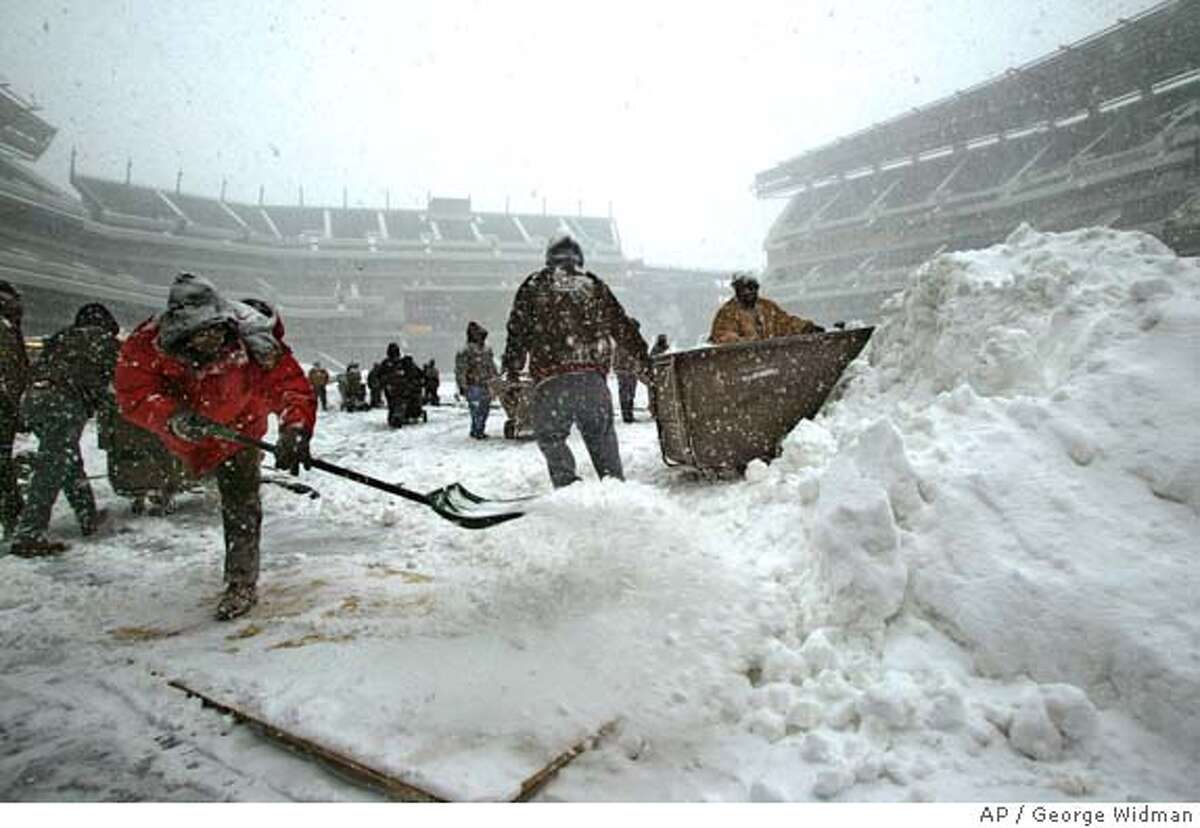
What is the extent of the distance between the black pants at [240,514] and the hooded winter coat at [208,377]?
0.19 feet

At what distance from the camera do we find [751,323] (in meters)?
4.77

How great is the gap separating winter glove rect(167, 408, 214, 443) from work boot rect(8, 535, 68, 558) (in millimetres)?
2038

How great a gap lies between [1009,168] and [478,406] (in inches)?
1299

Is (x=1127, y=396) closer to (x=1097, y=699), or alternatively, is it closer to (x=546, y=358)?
(x=1097, y=699)

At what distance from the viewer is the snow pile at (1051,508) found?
5.26 feet

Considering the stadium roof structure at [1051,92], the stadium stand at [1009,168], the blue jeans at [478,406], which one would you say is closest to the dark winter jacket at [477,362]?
the blue jeans at [478,406]

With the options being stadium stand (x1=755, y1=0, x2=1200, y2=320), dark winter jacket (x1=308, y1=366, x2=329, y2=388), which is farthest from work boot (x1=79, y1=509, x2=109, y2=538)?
stadium stand (x1=755, y1=0, x2=1200, y2=320)

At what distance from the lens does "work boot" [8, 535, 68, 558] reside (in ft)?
12.2

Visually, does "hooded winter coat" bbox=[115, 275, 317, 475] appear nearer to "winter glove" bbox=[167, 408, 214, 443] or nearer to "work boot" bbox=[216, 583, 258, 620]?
"winter glove" bbox=[167, 408, 214, 443]

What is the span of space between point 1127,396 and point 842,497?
3.42 feet

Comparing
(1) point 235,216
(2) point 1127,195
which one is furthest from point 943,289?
(1) point 235,216

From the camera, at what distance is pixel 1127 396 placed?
2.23 m

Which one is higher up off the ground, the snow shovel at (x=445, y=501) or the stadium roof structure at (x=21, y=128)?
the stadium roof structure at (x=21, y=128)

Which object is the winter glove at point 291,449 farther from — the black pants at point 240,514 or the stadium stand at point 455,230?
the stadium stand at point 455,230
